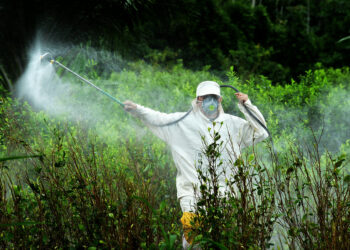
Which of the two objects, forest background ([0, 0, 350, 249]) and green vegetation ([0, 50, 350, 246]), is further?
forest background ([0, 0, 350, 249])

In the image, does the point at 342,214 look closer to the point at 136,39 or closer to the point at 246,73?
the point at 246,73

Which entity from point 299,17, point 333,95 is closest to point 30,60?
point 333,95

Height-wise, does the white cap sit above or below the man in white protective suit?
above

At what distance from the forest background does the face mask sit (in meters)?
0.71

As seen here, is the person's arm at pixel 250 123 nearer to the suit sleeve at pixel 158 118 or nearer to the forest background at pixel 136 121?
the forest background at pixel 136 121

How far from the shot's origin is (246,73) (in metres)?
8.05

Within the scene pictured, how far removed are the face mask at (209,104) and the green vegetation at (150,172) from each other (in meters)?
0.63

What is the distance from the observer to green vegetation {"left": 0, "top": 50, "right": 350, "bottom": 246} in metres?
2.14

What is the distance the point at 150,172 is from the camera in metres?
2.35

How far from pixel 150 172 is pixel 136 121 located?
3720 mm

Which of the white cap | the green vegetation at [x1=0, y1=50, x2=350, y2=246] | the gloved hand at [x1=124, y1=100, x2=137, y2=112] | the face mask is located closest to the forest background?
the green vegetation at [x1=0, y1=50, x2=350, y2=246]

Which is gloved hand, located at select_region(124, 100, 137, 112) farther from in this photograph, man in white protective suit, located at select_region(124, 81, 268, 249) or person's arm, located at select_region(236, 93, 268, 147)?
person's arm, located at select_region(236, 93, 268, 147)

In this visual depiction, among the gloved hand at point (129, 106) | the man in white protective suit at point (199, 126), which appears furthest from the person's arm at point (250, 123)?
the gloved hand at point (129, 106)

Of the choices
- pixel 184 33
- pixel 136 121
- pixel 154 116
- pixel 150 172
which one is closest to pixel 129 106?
pixel 154 116
